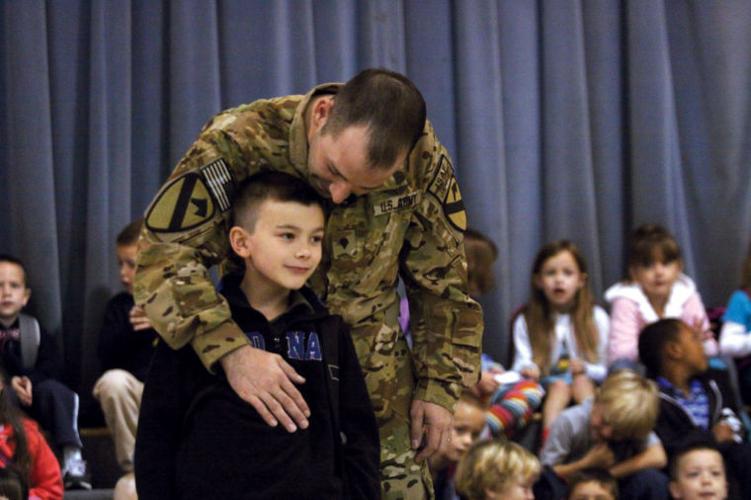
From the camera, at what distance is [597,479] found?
15.8 feet

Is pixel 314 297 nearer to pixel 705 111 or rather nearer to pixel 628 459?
pixel 628 459

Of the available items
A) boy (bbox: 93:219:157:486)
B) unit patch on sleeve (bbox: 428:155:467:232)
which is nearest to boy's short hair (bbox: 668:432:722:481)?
boy (bbox: 93:219:157:486)

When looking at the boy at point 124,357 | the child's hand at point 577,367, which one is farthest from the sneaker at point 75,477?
the child's hand at point 577,367

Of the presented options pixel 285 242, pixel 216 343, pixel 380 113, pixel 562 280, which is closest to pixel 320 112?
pixel 380 113

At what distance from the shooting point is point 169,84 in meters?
5.64

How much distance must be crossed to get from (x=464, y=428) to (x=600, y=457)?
0.54 metres

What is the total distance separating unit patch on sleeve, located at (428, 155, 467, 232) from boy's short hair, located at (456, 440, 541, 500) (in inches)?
71.5

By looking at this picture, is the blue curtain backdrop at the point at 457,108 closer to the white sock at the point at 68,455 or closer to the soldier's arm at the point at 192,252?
the white sock at the point at 68,455

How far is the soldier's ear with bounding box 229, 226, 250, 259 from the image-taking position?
281cm

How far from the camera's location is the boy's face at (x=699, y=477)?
4.91 metres

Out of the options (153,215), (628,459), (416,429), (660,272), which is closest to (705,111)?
(660,272)

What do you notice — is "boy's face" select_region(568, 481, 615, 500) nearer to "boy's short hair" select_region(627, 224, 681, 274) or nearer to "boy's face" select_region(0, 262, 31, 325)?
"boy's short hair" select_region(627, 224, 681, 274)

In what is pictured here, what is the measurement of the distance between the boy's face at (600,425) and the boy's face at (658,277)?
88 centimetres

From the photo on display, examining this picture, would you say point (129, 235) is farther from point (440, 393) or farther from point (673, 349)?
point (440, 393)
